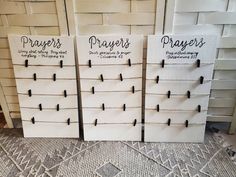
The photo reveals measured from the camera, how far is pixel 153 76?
148 centimetres

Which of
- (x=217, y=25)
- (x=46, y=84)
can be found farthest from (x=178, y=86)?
(x=46, y=84)

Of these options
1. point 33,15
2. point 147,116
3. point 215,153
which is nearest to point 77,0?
point 33,15

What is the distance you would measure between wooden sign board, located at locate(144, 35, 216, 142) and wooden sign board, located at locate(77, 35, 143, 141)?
0.07m

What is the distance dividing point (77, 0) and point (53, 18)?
174mm

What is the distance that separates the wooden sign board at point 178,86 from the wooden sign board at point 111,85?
0.25 feet

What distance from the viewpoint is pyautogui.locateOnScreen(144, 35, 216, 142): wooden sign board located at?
141 cm

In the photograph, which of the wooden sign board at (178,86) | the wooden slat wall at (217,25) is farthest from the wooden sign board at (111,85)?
the wooden slat wall at (217,25)

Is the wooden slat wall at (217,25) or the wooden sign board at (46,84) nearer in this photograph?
the wooden slat wall at (217,25)

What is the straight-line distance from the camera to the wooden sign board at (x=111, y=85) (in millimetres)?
1426

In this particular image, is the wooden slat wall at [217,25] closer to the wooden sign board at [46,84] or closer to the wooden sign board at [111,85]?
the wooden sign board at [111,85]

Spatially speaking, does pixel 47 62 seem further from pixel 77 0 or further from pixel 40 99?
pixel 77 0

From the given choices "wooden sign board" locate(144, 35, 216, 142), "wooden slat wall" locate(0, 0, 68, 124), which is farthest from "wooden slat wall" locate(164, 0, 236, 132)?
"wooden slat wall" locate(0, 0, 68, 124)

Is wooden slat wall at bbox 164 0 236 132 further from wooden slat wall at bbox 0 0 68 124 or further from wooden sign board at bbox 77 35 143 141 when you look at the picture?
wooden slat wall at bbox 0 0 68 124

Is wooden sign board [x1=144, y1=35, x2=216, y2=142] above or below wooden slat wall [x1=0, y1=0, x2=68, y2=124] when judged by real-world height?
below
